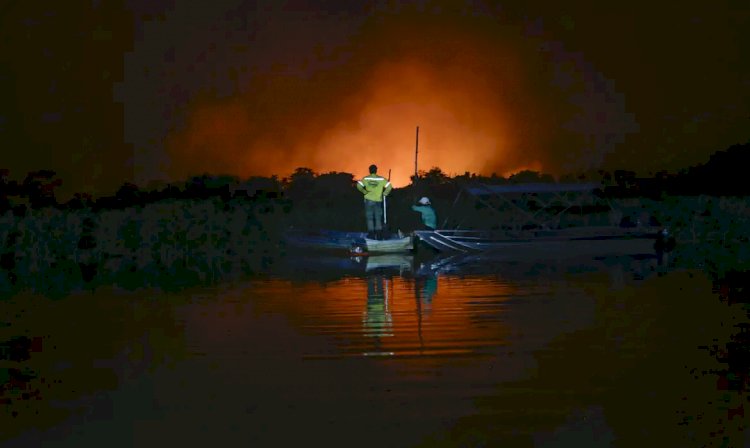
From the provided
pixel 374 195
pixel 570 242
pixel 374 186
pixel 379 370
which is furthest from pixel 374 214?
pixel 379 370

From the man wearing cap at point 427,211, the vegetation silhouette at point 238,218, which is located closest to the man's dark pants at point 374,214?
the man wearing cap at point 427,211

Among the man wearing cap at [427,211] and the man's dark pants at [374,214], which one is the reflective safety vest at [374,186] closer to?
the man's dark pants at [374,214]

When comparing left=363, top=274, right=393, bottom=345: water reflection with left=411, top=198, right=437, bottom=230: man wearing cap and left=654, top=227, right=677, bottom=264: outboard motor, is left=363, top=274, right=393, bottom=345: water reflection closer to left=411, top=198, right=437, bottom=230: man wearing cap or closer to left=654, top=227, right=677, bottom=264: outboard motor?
left=411, top=198, right=437, bottom=230: man wearing cap

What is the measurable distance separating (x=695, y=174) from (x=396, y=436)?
37176 mm

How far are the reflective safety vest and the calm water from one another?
9.13 meters

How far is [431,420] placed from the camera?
6262mm

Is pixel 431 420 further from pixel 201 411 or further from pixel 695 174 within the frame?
pixel 695 174

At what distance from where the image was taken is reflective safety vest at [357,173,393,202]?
75.2ft

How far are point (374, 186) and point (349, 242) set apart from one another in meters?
3.31

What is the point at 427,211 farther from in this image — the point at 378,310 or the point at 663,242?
the point at 378,310

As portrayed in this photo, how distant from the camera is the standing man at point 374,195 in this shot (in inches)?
902

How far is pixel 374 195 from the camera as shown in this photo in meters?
23.3

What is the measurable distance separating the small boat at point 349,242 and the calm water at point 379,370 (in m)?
9.61

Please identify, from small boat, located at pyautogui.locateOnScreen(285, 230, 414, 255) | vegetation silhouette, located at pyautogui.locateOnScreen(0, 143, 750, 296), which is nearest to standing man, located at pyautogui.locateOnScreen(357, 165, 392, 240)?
small boat, located at pyautogui.locateOnScreen(285, 230, 414, 255)
